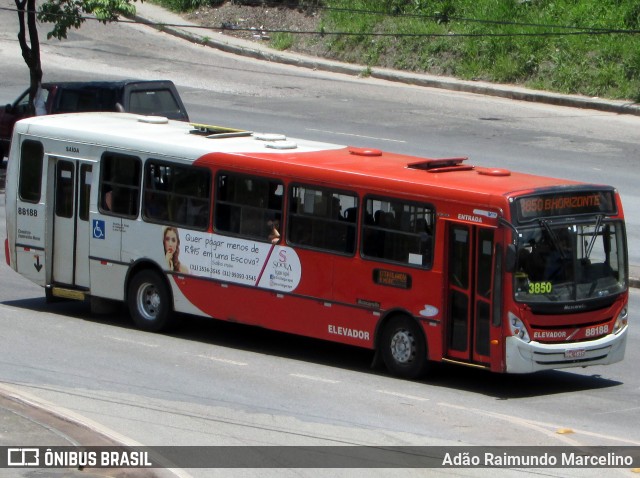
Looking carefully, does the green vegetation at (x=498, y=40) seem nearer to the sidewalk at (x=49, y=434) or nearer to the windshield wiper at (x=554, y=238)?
the windshield wiper at (x=554, y=238)

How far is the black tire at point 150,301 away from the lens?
1527 cm

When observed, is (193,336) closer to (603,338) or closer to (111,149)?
(111,149)

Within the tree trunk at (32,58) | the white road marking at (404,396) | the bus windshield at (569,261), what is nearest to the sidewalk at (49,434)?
the white road marking at (404,396)

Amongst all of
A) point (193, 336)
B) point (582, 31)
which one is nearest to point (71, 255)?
point (193, 336)

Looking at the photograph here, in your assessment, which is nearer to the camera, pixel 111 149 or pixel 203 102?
pixel 111 149

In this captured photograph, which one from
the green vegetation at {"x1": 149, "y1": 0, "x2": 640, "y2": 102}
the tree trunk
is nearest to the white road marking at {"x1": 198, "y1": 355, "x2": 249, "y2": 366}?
the tree trunk

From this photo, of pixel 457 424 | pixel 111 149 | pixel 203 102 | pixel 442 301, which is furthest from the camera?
pixel 203 102

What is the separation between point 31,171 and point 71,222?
946mm

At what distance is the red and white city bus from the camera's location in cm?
1259

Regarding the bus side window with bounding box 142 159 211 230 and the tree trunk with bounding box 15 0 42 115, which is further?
the tree trunk with bounding box 15 0 42 115

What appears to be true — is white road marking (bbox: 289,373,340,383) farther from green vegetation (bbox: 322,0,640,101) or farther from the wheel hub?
green vegetation (bbox: 322,0,640,101)

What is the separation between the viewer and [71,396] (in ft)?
39.0

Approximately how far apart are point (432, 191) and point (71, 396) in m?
4.16

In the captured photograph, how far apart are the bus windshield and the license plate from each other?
516 mm
